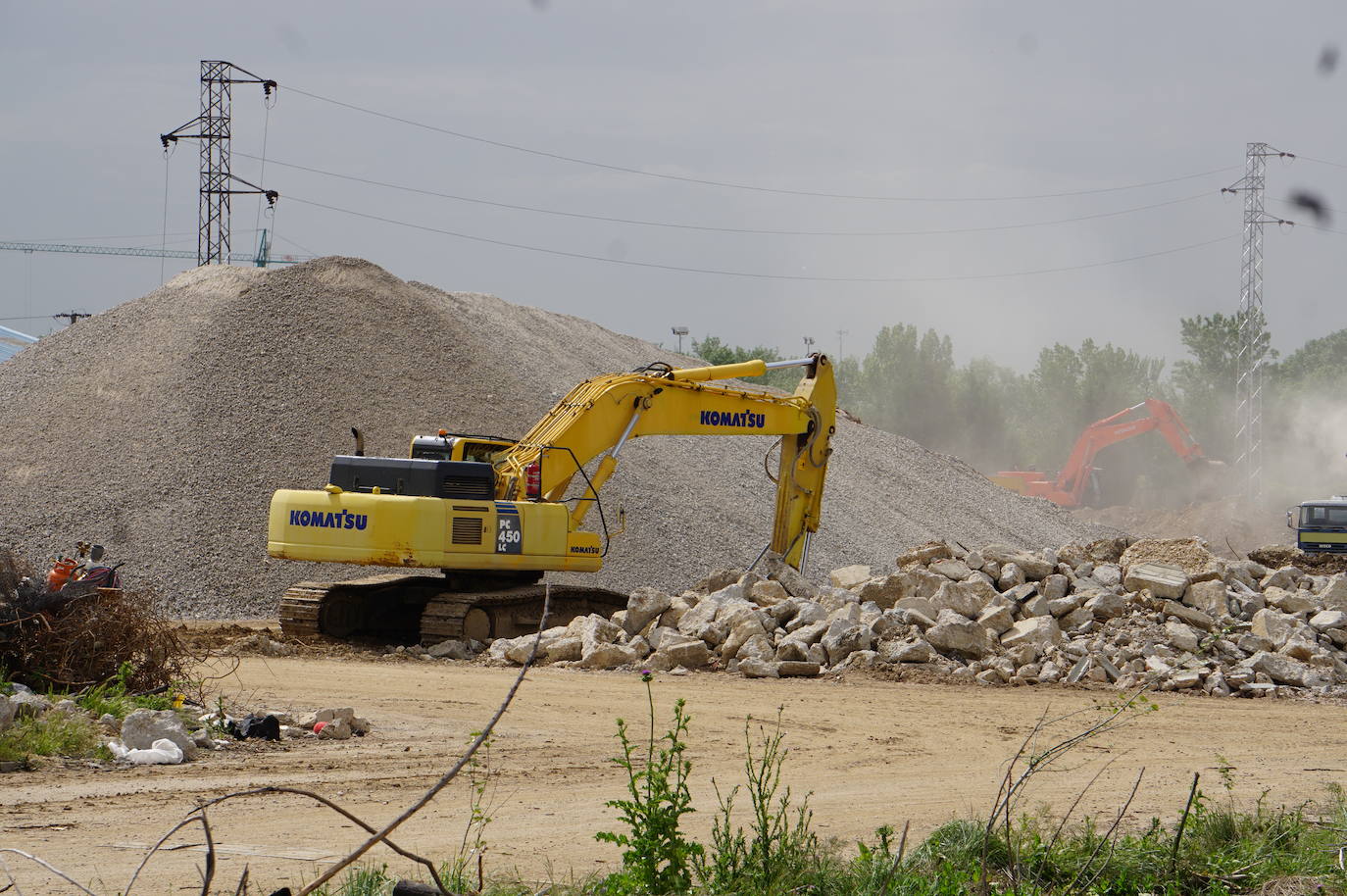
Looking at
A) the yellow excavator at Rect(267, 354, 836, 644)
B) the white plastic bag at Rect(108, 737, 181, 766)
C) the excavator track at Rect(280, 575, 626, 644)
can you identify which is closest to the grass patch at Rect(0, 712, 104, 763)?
the white plastic bag at Rect(108, 737, 181, 766)

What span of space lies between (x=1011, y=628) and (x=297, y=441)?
15.9m

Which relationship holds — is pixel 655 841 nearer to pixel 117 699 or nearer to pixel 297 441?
pixel 117 699

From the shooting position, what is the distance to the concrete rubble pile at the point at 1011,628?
13.5 metres

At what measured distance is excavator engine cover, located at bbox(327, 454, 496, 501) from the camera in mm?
15594

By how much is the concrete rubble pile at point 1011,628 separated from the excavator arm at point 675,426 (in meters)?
1.77

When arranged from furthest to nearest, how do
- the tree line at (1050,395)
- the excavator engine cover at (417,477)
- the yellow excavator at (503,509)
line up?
1. the tree line at (1050,395)
2. the excavator engine cover at (417,477)
3. the yellow excavator at (503,509)

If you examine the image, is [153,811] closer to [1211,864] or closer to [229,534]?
[1211,864]

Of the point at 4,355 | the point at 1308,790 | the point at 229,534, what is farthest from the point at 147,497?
the point at 4,355

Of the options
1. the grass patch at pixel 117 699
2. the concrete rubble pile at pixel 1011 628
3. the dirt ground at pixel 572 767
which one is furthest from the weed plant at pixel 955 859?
the concrete rubble pile at pixel 1011 628

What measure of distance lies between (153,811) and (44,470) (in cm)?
2058

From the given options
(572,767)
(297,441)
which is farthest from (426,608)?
(297,441)

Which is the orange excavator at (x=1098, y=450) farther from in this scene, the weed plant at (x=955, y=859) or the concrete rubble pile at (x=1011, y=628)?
the weed plant at (x=955, y=859)

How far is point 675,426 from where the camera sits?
55.1ft

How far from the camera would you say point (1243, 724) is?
36.2 ft
